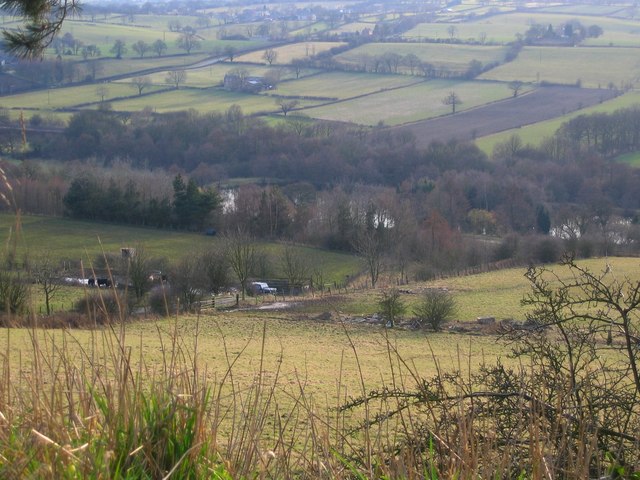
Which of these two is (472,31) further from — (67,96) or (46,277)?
(46,277)

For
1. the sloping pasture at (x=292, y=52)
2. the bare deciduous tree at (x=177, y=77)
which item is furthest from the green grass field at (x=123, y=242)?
the sloping pasture at (x=292, y=52)

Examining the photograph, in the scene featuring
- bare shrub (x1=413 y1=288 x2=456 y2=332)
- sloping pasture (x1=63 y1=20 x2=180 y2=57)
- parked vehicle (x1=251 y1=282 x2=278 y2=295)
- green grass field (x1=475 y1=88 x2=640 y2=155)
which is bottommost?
parked vehicle (x1=251 y1=282 x2=278 y2=295)

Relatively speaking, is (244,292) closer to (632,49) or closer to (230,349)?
(230,349)

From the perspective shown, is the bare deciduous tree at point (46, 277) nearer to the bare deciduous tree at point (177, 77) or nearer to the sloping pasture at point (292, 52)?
the bare deciduous tree at point (177, 77)

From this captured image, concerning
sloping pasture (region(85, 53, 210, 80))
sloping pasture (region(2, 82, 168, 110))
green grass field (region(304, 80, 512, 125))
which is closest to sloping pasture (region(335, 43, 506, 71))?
green grass field (region(304, 80, 512, 125))

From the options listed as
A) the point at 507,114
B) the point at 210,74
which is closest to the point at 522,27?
the point at 507,114

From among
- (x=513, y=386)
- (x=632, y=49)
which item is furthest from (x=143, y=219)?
(x=632, y=49)

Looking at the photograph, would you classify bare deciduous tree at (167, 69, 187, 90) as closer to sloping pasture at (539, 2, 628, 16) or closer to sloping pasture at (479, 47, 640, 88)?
sloping pasture at (479, 47, 640, 88)
